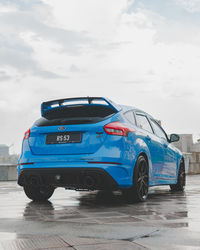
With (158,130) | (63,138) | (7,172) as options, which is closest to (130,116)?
(63,138)

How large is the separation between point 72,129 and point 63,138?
0.20 meters

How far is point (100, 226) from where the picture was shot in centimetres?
466

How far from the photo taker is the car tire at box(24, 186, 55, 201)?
7.74 metres

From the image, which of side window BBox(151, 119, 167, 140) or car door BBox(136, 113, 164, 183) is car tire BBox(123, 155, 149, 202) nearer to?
car door BBox(136, 113, 164, 183)

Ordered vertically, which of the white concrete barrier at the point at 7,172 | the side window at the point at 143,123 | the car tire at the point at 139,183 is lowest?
the white concrete barrier at the point at 7,172

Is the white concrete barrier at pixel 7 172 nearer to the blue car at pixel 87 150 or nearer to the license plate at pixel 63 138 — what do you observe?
the blue car at pixel 87 150

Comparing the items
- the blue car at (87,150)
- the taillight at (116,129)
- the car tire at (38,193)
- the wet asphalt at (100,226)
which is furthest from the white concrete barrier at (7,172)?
the taillight at (116,129)

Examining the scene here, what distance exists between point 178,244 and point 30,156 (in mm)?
3912

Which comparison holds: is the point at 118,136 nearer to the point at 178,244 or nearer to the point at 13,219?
the point at 13,219

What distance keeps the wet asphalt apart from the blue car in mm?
403

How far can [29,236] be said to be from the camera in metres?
4.09

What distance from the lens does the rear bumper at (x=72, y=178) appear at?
6.54 meters

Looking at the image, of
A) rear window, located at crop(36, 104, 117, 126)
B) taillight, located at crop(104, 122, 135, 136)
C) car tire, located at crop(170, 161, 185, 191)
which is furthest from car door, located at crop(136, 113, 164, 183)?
car tire, located at crop(170, 161, 185, 191)

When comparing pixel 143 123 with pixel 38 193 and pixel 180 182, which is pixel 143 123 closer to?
pixel 38 193
